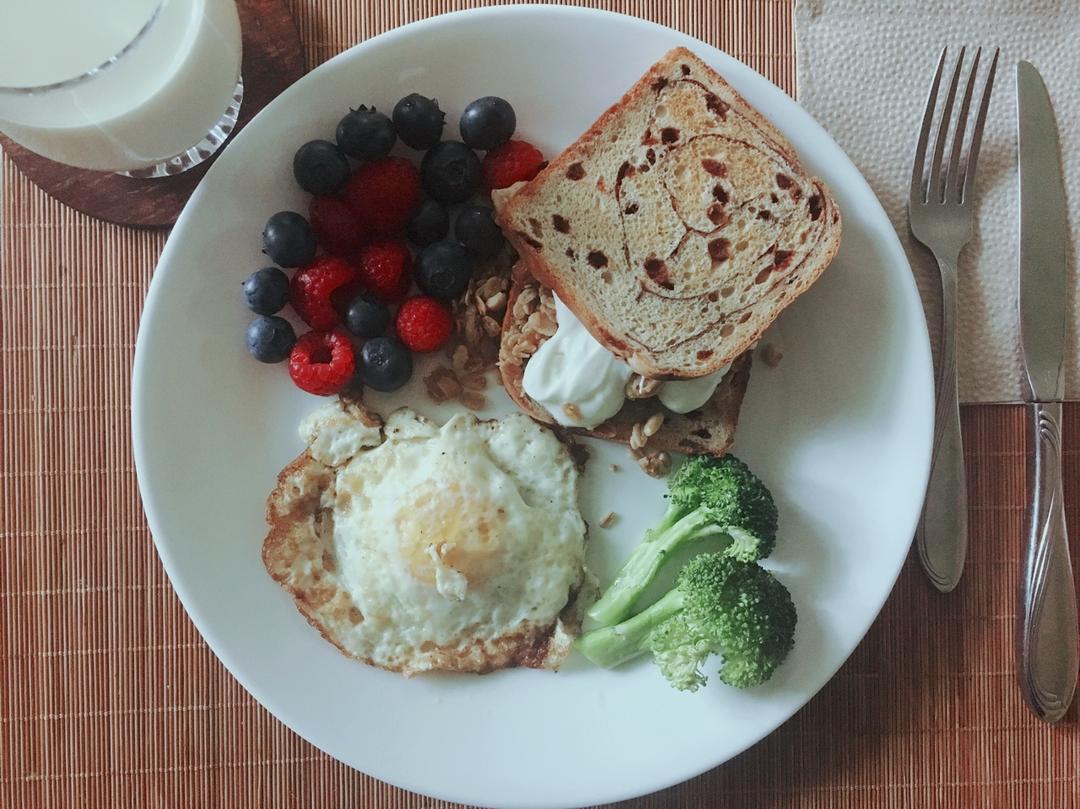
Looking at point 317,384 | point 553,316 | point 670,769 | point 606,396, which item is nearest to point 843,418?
point 606,396

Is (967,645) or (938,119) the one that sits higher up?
(938,119)

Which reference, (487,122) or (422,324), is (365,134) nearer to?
(487,122)

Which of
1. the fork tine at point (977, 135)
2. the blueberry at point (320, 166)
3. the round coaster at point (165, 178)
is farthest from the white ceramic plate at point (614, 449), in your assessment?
the fork tine at point (977, 135)

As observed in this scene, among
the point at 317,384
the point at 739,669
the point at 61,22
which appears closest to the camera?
the point at 61,22

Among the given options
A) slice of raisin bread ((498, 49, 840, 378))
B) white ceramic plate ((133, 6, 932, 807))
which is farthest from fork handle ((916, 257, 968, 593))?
slice of raisin bread ((498, 49, 840, 378))

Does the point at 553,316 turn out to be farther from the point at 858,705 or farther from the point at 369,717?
the point at 858,705
